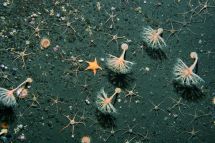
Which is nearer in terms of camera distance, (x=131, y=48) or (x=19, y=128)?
(x=19, y=128)

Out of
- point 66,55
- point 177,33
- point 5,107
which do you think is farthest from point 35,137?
point 177,33

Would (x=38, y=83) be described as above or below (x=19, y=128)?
Result: above

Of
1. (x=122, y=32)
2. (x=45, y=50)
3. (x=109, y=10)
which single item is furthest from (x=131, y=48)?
(x=45, y=50)

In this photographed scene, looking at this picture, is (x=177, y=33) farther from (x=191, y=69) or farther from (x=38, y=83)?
(x=38, y=83)

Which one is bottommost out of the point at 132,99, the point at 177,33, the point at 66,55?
the point at 132,99

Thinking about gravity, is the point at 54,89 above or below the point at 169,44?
below

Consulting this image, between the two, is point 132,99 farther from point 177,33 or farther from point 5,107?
point 5,107
